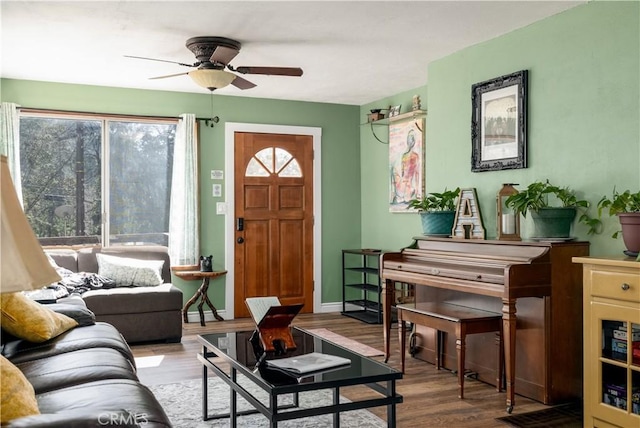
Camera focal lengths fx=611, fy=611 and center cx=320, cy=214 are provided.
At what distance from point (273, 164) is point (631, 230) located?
4476 millimetres

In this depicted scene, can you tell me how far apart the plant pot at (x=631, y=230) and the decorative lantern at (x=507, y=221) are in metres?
0.86

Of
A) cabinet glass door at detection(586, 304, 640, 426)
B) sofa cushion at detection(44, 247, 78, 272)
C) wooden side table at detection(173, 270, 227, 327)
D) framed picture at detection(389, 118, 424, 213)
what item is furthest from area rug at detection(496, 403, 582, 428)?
sofa cushion at detection(44, 247, 78, 272)

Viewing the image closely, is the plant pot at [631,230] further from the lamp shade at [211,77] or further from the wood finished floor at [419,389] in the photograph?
the lamp shade at [211,77]

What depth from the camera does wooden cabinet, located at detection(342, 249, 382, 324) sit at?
6852 millimetres

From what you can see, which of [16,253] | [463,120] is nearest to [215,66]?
[463,120]

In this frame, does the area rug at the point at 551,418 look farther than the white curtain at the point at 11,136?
No

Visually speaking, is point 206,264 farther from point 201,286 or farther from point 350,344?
point 350,344

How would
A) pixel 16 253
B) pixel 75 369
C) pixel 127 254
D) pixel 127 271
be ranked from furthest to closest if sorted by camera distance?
pixel 127 254
pixel 127 271
pixel 75 369
pixel 16 253

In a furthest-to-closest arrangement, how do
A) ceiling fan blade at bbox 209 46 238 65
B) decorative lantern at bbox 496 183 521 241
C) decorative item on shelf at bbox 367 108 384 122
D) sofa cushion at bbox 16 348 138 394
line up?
decorative item on shelf at bbox 367 108 384 122 < ceiling fan blade at bbox 209 46 238 65 < decorative lantern at bbox 496 183 521 241 < sofa cushion at bbox 16 348 138 394

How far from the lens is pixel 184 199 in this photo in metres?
6.57

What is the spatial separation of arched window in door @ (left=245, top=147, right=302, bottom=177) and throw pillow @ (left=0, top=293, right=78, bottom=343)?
400 cm

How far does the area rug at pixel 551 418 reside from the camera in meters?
3.37

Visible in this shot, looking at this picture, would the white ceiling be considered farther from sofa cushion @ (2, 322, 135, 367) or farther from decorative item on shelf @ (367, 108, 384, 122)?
sofa cushion @ (2, 322, 135, 367)

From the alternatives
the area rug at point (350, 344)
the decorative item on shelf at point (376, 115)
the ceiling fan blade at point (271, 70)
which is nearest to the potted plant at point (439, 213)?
the area rug at point (350, 344)
